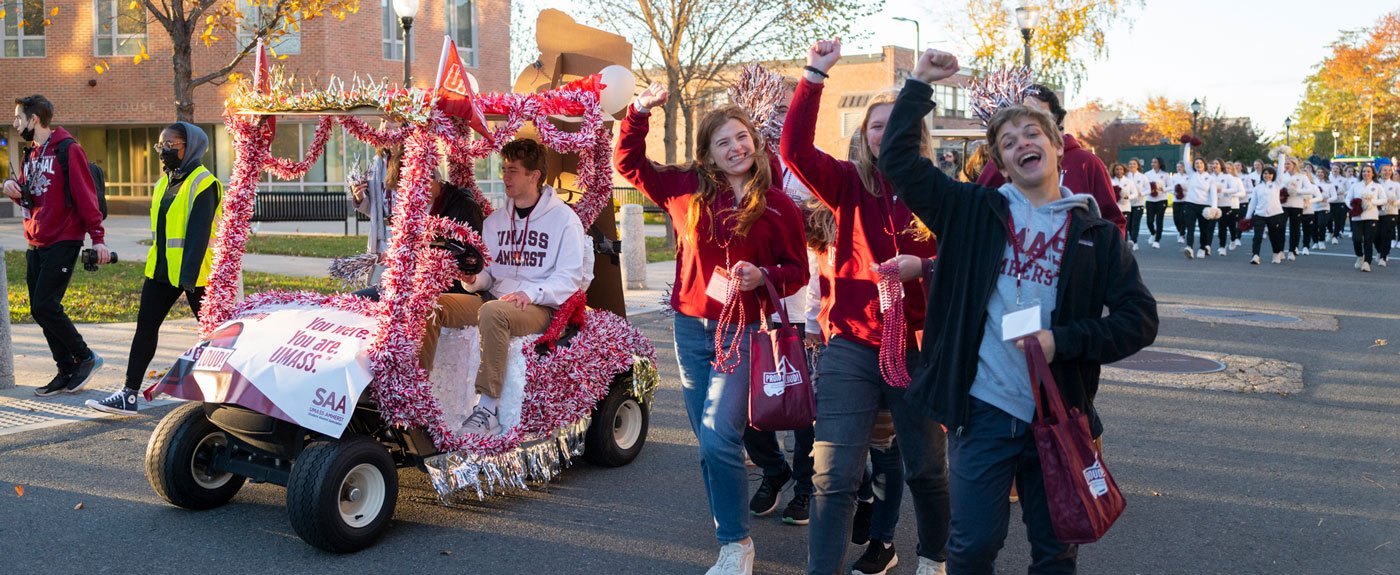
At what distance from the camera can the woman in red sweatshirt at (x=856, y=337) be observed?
4051mm

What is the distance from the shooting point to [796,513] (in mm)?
5453

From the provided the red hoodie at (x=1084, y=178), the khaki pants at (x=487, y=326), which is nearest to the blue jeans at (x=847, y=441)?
the red hoodie at (x=1084, y=178)

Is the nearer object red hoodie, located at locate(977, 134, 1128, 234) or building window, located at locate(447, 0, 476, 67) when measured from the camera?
red hoodie, located at locate(977, 134, 1128, 234)

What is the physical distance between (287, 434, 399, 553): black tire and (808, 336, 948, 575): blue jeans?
1951mm

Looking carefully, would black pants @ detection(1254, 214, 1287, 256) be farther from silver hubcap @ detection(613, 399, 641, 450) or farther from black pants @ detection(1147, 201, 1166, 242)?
silver hubcap @ detection(613, 399, 641, 450)

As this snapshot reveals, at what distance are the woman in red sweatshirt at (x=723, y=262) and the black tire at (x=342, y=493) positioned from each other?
4.53 ft

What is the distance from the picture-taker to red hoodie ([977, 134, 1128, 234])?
4648 millimetres

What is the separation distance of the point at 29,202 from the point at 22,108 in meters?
0.61

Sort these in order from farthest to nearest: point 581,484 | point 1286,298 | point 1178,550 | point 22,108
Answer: point 1286,298, point 22,108, point 581,484, point 1178,550

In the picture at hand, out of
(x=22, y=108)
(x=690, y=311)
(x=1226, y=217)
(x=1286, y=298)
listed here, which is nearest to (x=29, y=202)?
(x=22, y=108)

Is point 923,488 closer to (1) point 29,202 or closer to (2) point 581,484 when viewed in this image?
(2) point 581,484

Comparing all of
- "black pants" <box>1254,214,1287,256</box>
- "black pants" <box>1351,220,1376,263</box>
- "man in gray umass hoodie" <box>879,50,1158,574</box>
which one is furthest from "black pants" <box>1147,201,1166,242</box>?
"man in gray umass hoodie" <box>879,50,1158,574</box>

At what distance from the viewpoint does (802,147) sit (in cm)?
400

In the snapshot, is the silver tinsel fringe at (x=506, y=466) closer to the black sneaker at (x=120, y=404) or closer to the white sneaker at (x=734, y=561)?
the white sneaker at (x=734, y=561)
